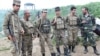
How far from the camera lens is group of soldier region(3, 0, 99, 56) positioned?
27.1 ft

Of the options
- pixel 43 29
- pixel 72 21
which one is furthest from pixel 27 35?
pixel 72 21

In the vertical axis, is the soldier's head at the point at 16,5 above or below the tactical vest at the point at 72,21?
above

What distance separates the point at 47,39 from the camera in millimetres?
10148

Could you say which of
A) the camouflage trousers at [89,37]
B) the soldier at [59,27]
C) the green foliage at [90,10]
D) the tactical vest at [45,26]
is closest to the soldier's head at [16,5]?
the tactical vest at [45,26]

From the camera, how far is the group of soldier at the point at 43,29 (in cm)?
827

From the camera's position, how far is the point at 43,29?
1016 cm

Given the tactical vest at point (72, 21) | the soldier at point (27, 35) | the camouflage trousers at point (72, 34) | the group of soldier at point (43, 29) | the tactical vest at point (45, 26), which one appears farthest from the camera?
the camouflage trousers at point (72, 34)

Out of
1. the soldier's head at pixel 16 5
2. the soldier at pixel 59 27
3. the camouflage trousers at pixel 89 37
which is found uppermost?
the soldier's head at pixel 16 5

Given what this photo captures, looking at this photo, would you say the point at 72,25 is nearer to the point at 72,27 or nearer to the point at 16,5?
the point at 72,27

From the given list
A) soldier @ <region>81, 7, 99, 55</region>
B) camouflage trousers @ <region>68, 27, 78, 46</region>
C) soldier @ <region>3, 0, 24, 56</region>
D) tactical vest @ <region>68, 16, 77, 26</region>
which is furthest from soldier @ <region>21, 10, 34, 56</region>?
soldier @ <region>81, 7, 99, 55</region>

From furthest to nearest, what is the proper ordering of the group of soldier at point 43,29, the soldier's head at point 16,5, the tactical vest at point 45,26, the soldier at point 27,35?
the tactical vest at point 45,26
the soldier at point 27,35
the group of soldier at point 43,29
the soldier's head at point 16,5

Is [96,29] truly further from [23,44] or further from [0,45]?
[0,45]

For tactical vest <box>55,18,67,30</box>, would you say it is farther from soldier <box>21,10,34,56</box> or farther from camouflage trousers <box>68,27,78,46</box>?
soldier <box>21,10,34,56</box>

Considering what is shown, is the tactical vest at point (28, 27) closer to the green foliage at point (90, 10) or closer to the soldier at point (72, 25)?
the soldier at point (72, 25)
